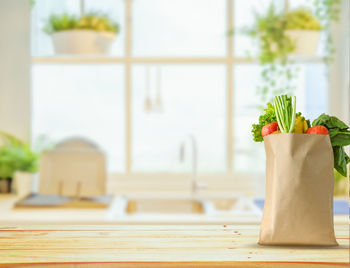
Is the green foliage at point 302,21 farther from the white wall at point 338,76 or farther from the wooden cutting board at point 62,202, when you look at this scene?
the wooden cutting board at point 62,202

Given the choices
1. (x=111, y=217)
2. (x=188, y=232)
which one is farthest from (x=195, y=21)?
(x=188, y=232)

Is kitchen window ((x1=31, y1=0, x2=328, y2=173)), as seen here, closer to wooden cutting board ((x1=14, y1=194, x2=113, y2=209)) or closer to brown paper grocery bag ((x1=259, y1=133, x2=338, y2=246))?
wooden cutting board ((x1=14, y1=194, x2=113, y2=209))

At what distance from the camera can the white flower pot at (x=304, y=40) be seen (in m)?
2.63

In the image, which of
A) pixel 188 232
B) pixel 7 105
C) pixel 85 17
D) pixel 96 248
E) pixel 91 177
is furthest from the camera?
pixel 7 105

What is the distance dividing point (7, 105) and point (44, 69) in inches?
11.6

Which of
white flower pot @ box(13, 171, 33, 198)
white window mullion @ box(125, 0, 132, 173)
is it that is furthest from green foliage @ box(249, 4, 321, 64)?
white flower pot @ box(13, 171, 33, 198)

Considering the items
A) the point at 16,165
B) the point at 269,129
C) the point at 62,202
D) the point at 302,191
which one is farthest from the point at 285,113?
the point at 16,165

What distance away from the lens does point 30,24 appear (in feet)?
9.48

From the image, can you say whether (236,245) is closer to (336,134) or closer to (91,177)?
(336,134)

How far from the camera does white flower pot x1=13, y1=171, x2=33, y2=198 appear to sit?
264 cm

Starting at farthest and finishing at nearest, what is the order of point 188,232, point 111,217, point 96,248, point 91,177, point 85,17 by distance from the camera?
point 85,17, point 91,177, point 111,217, point 188,232, point 96,248

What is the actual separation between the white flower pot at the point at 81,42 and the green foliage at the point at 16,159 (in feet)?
1.87

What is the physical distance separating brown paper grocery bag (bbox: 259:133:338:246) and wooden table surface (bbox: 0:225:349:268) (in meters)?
0.03

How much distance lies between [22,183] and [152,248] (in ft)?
6.07
